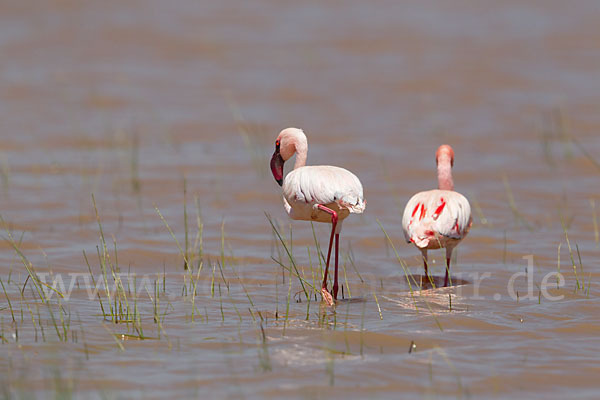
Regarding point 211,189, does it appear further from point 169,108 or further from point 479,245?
point 169,108

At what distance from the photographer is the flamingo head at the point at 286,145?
7160 millimetres

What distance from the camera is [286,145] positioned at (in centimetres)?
728

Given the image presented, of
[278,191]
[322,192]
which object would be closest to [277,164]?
[322,192]

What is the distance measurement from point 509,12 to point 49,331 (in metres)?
15.8

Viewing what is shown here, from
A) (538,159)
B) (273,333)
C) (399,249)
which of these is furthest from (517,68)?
(273,333)

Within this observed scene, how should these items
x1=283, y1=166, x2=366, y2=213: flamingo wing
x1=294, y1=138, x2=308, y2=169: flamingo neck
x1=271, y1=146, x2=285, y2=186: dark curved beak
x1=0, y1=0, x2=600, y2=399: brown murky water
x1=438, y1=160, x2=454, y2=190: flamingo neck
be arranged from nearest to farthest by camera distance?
x1=0, y1=0, x2=600, y2=399: brown murky water, x1=283, y1=166, x2=366, y2=213: flamingo wing, x1=294, y1=138, x2=308, y2=169: flamingo neck, x1=271, y1=146, x2=285, y2=186: dark curved beak, x1=438, y1=160, x2=454, y2=190: flamingo neck

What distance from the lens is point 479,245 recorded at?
28.6 feet

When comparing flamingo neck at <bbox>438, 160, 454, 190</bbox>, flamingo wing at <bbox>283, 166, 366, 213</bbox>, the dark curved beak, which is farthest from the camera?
flamingo neck at <bbox>438, 160, 454, 190</bbox>

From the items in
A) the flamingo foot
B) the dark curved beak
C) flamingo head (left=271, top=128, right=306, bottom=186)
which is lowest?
the flamingo foot

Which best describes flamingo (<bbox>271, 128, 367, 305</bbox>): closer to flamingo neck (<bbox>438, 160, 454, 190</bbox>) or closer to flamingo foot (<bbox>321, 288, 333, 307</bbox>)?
flamingo foot (<bbox>321, 288, 333, 307</bbox>)

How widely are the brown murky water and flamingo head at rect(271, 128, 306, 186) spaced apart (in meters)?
0.71

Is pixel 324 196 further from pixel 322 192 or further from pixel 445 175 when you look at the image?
pixel 445 175

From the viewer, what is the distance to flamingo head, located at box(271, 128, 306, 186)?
7160mm

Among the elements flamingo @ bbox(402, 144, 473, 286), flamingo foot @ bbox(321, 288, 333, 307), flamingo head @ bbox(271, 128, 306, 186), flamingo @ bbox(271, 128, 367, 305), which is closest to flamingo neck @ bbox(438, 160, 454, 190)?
flamingo @ bbox(402, 144, 473, 286)
